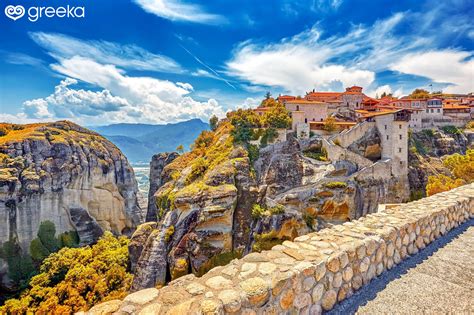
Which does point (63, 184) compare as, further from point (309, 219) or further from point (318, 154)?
point (318, 154)

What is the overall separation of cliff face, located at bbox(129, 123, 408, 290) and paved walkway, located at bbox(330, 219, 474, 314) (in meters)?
19.0

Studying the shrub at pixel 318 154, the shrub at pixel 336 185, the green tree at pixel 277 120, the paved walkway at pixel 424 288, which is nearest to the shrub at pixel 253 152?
the green tree at pixel 277 120

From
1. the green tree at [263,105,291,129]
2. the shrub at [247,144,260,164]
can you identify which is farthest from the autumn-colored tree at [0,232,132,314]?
the green tree at [263,105,291,129]

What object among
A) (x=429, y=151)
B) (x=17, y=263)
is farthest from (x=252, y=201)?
(x=17, y=263)

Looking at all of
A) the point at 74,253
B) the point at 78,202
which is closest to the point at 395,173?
the point at 74,253

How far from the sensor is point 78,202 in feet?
146

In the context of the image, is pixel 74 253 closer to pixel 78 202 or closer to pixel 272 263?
pixel 78 202

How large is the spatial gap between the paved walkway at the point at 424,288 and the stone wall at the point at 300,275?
0.14m

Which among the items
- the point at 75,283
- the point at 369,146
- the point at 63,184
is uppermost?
the point at 369,146

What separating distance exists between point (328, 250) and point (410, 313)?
3.86 ft

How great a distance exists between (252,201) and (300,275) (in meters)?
22.4

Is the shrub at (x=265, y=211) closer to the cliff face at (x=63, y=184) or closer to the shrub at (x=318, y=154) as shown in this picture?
the shrub at (x=318, y=154)

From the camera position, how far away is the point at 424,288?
3578mm

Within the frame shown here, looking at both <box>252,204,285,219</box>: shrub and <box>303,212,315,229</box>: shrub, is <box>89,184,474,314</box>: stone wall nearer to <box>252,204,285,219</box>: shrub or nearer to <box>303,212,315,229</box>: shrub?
<box>252,204,285,219</box>: shrub
